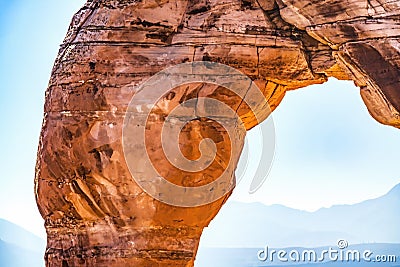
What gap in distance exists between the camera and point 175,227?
8.30 meters

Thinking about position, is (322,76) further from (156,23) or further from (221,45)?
(156,23)

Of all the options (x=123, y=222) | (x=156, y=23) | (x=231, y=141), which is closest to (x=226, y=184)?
(x=231, y=141)

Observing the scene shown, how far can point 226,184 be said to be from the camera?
8.51m

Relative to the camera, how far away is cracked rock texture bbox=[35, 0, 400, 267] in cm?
810

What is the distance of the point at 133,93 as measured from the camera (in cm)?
807

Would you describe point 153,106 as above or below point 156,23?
below

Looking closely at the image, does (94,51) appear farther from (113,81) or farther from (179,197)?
(179,197)

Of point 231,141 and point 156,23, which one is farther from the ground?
Answer: point 156,23

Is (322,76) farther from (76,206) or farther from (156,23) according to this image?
(76,206)

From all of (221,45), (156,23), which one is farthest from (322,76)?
(156,23)

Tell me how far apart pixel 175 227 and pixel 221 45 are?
182cm

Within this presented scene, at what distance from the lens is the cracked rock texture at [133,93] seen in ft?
26.6

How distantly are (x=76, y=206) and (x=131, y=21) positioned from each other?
187 cm

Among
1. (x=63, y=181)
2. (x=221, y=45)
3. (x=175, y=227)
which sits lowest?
(x=175, y=227)
